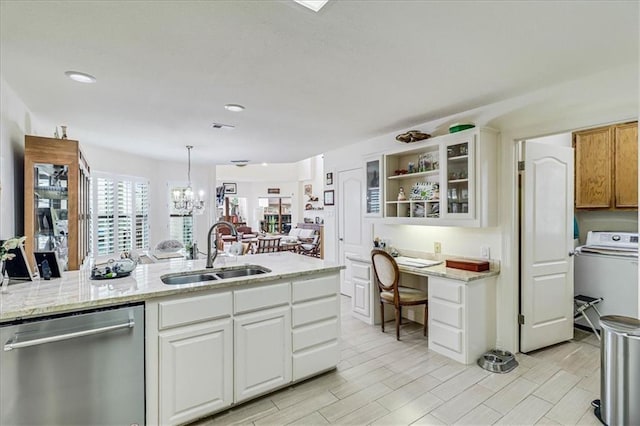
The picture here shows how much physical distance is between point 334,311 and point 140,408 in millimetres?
1508

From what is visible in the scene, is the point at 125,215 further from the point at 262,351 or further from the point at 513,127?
A: the point at 513,127

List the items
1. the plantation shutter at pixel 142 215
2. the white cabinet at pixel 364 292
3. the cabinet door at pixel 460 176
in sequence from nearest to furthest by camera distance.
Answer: the cabinet door at pixel 460 176 → the white cabinet at pixel 364 292 → the plantation shutter at pixel 142 215

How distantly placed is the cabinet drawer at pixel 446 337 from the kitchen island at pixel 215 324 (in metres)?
1.10

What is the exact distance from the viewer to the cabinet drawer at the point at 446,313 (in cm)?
299

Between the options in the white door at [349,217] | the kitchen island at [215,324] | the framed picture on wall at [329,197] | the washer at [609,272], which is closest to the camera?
the kitchen island at [215,324]

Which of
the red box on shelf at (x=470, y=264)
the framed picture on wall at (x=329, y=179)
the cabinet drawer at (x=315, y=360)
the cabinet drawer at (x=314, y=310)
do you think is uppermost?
the framed picture on wall at (x=329, y=179)

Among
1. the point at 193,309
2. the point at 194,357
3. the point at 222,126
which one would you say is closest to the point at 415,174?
the point at 222,126

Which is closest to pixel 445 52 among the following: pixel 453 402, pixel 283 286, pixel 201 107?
pixel 283 286

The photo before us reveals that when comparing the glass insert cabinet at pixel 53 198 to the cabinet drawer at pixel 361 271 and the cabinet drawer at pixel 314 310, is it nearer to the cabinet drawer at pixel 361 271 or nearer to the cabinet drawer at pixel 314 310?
the cabinet drawer at pixel 314 310

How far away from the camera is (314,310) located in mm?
2635

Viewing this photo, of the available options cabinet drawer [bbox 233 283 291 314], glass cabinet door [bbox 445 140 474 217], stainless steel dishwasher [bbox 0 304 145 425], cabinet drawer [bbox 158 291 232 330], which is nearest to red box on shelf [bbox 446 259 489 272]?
glass cabinet door [bbox 445 140 474 217]

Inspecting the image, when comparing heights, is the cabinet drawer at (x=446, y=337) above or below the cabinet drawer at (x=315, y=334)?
below

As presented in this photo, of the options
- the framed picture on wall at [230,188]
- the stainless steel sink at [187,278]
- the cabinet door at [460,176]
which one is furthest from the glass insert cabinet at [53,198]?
the framed picture on wall at [230,188]

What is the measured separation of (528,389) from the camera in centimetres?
253
